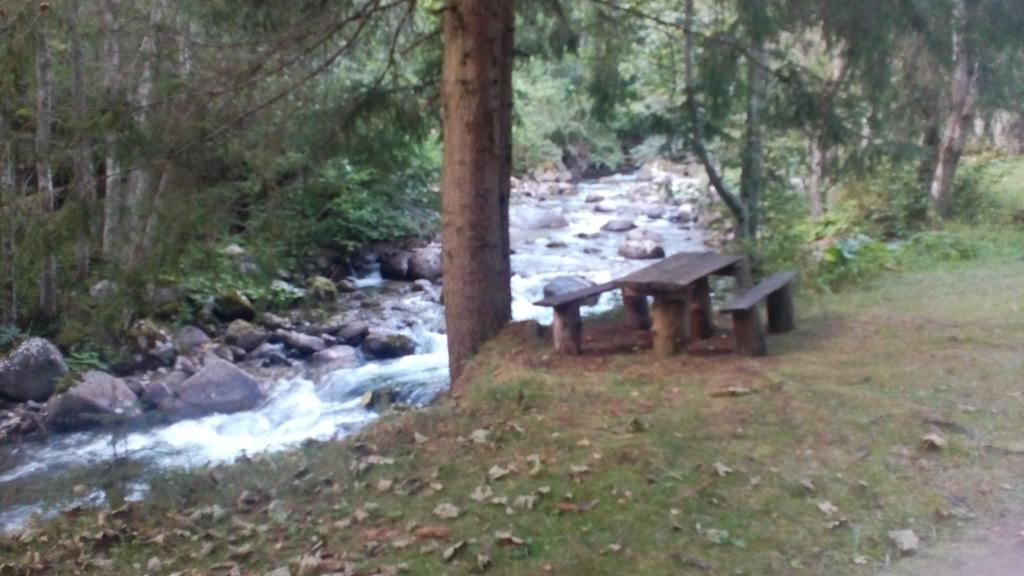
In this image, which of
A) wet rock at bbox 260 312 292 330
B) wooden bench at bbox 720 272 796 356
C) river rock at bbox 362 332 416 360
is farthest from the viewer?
wet rock at bbox 260 312 292 330

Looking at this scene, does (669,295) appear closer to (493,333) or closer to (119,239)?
(493,333)

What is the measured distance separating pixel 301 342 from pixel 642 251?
836 centimetres

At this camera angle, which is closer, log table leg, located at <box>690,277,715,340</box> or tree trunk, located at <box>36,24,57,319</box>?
→ tree trunk, located at <box>36,24,57,319</box>

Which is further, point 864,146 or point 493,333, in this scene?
point 864,146

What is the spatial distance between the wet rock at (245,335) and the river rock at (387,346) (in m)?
1.48

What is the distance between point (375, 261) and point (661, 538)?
54.8ft

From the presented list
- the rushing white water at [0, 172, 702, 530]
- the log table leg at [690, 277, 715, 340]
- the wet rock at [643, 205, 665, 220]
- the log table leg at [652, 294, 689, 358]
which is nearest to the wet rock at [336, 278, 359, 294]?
the rushing white water at [0, 172, 702, 530]

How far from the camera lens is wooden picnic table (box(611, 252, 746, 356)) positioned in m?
8.20

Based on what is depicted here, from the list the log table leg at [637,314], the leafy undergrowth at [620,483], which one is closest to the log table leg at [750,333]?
the leafy undergrowth at [620,483]

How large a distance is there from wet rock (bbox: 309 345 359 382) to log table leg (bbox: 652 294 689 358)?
6.82 m

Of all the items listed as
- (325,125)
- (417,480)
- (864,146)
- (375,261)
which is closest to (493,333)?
(325,125)

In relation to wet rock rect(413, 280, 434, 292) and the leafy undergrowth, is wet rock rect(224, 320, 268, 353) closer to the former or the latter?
wet rock rect(413, 280, 434, 292)

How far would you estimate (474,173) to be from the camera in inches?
351

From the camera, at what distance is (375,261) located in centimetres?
2142
